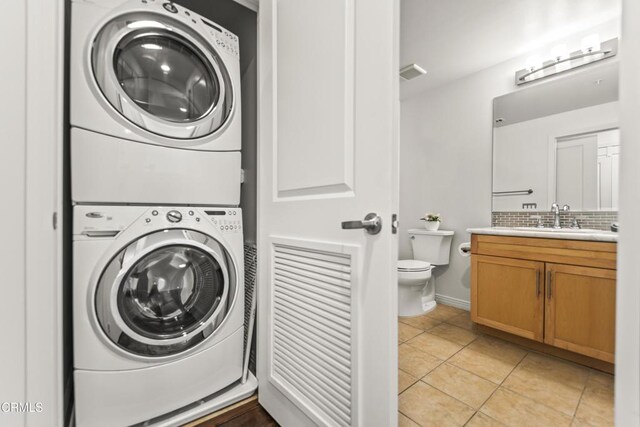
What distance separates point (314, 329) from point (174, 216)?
0.72m

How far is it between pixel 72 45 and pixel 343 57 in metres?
0.97

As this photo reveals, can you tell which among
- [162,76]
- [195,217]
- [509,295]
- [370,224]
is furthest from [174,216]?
[509,295]

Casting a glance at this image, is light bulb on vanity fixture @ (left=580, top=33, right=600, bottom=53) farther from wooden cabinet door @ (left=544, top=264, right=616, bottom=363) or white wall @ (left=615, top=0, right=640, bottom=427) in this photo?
white wall @ (left=615, top=0, right=640, bottom=427)

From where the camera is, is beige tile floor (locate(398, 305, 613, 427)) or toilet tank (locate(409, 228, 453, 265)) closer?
beige tile floor (locate(398, 305, 613, 427))

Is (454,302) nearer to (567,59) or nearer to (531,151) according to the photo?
(531,151)

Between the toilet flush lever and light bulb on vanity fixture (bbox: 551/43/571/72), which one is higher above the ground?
light bulb on vanity fixture (bbox: 551/43/571/72)

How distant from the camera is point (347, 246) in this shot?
0.82 m

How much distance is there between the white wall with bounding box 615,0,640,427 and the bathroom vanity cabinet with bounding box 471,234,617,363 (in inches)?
61.1

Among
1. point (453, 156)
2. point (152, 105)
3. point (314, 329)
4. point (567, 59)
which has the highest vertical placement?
point (567, 59)

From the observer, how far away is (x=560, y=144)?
6.65ft

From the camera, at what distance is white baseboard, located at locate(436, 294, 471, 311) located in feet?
8.29

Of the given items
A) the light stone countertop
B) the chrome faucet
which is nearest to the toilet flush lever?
the light stone countertop

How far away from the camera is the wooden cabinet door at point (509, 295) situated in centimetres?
168

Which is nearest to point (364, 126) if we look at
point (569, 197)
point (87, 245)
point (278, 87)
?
Answer: point (278, 87)
